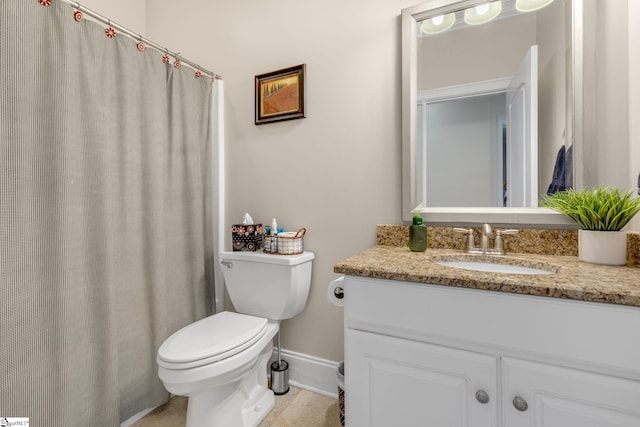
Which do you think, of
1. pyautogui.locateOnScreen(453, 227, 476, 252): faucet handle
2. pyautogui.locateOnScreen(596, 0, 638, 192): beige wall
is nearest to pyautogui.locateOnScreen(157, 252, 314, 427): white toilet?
pyautogui.locateOnScreen(453, 227, 476, 252): faucet handle

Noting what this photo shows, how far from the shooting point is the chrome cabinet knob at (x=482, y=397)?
80 cm

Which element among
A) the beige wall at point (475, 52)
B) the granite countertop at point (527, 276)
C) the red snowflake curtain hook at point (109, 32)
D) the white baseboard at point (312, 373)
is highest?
the red snowflake curtain hook at point (109, 32)

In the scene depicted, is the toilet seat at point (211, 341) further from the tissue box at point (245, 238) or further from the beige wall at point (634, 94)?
the beige wall at point (634, 94)

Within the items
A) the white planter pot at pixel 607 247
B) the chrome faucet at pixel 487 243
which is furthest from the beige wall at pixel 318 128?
the white planter pot at pixel 607 247

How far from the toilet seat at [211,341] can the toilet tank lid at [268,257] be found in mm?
281

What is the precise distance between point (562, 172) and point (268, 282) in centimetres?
136

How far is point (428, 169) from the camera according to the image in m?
1.37

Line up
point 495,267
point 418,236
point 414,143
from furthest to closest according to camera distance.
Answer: point 414,143 → point 418,236 → point 495,267

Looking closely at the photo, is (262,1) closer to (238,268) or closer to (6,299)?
(238,268)

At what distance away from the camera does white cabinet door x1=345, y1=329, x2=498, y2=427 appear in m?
0.81

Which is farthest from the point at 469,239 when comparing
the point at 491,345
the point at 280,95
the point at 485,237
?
the point at 280,95

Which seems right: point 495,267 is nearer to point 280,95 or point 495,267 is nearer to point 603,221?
point 603,221

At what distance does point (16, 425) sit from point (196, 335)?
0.59m

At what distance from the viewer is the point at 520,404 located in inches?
29.9
